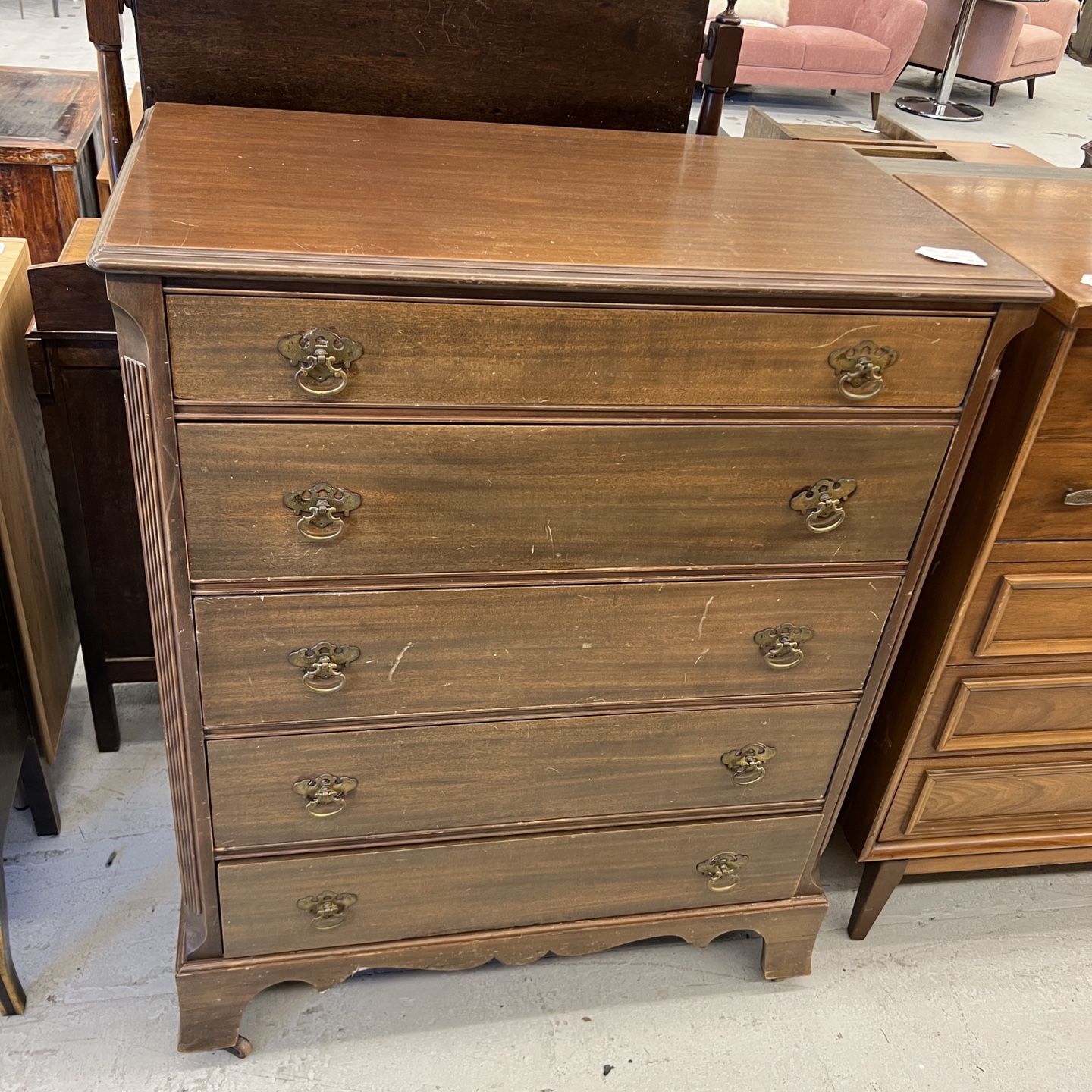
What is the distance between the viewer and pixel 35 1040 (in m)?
1.53

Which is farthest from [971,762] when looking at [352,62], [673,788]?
[352,62]

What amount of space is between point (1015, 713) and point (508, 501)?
96cm

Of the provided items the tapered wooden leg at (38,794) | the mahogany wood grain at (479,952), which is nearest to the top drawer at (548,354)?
the mahogany wood grain at (479,952)

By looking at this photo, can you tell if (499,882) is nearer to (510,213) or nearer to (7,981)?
(7,981)

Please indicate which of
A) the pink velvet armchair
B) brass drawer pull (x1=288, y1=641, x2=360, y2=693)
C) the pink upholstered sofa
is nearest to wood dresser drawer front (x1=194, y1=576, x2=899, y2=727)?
brass drawer pull (x1=288, y1=641, x2=360, y2=693)

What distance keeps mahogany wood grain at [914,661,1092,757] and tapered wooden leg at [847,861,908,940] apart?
25 cm

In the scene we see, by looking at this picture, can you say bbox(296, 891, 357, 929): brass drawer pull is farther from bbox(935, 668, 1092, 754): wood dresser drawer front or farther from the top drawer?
bbox(935, 668, 1092, 754): wood dresser drawer front

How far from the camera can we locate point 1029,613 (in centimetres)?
152

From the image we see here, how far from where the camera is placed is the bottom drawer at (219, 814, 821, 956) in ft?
4.72

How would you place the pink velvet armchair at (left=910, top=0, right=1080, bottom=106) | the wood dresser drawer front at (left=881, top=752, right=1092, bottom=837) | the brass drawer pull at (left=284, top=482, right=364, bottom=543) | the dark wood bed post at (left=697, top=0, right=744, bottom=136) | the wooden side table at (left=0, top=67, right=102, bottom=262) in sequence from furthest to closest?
the pink velvet armchair at (left=910, top=0, right=1080, bottom=106)
the wooden side table at (left=0, top=67, right=102, bottom=262)
the wood dresser drawer front at (left=881, top=752, right=1092, bottom=837)
the dark wood bed post at (left=697, top=0, right=744, bottom=136)
the brass drawer pull at (left=284, top=482, right=364, bottom=543)

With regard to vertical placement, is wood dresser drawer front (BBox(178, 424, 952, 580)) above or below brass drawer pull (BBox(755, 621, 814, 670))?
above

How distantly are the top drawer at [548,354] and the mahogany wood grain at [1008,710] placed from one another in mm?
547

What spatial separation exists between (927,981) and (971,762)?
418 mm

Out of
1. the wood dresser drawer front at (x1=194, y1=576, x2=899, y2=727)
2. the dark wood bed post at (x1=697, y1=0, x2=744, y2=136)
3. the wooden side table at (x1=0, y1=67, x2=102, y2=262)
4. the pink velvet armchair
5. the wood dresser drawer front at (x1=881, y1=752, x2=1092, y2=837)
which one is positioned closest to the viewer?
the wood dresser drawer front at (x1=194, y1=576, x2=899, y2=727)
